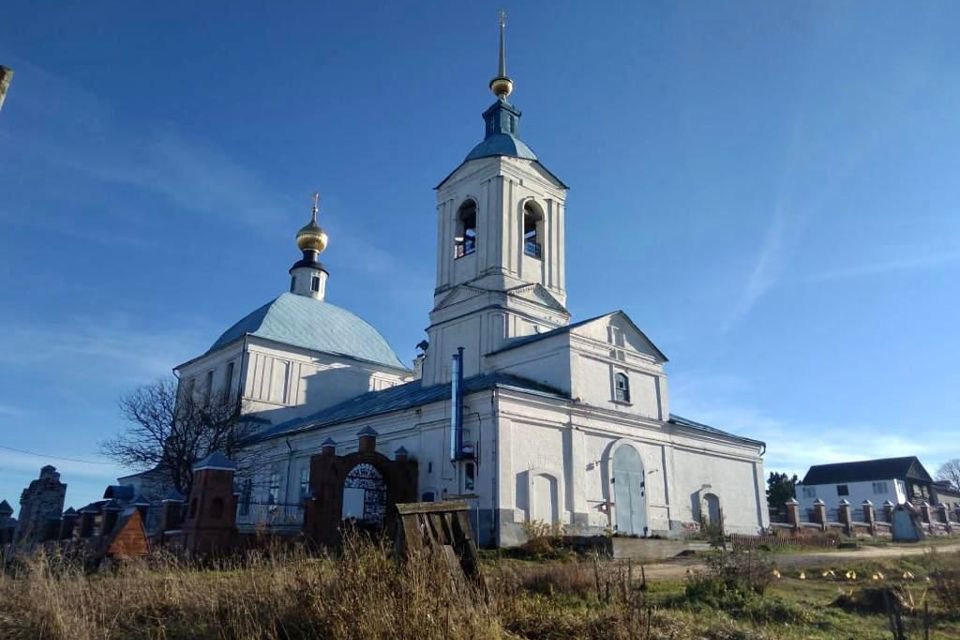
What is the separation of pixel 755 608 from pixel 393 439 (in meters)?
15.9

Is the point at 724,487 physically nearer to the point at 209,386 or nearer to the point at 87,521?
the point at 209,386

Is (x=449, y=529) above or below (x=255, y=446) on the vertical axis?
below

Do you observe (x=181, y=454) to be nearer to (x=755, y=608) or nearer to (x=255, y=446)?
(x=255, y=446)

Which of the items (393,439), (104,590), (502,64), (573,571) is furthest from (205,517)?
(502,64)

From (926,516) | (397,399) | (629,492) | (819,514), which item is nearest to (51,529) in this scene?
(397,399)

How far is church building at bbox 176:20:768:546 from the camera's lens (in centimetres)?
2056

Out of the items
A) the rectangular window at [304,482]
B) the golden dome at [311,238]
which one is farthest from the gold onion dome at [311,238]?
the rectangular window at [304,482]

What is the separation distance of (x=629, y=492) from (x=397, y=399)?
8918mm

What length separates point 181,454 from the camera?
81.6 feet

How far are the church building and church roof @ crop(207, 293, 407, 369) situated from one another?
0.44m

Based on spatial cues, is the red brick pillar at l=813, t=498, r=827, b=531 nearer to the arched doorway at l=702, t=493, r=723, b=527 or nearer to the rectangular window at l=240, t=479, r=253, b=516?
the arched doorway at l=702, t=493, r=723, b=527

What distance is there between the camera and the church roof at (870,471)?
191ft

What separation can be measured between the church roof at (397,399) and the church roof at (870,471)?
47502mm

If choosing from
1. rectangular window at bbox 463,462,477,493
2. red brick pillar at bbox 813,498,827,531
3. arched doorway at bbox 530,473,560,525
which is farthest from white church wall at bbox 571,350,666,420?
red brick pillar at bbox 813,498,827,531
